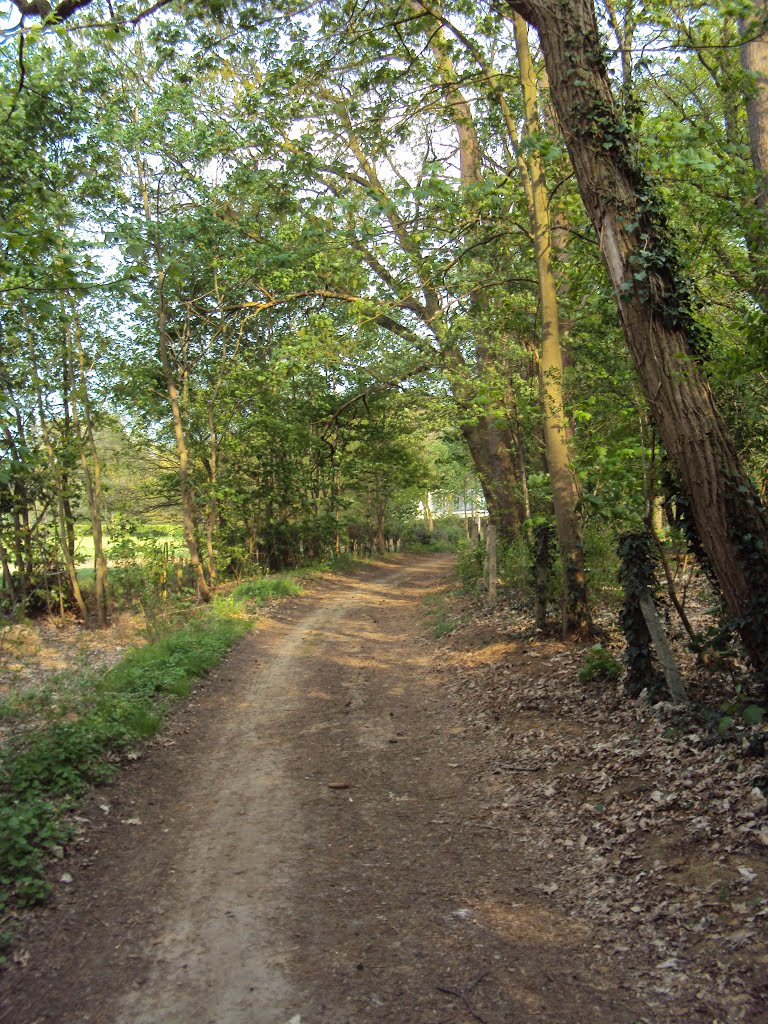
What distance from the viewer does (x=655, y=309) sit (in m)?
5.47

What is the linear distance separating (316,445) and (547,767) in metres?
19.3

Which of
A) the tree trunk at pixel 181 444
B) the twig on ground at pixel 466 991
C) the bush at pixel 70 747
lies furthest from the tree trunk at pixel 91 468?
the twig on ground at pixel 466 991

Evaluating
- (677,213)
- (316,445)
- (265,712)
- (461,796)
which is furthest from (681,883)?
(316,445)

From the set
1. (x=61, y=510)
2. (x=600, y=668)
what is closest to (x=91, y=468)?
(x=61, y=510)

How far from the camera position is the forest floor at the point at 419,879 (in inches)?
132

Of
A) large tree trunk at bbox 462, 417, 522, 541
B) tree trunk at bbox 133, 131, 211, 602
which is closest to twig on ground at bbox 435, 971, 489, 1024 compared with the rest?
large tree trunk at bbox 462, 417, 522, 541

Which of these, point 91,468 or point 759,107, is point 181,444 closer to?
point 91,468

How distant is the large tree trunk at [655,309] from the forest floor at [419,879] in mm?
1520

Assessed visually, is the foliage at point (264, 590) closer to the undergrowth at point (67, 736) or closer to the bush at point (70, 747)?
the undergrowth at point (67, 736)

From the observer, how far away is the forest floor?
132 inches

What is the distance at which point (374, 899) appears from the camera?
170 inches

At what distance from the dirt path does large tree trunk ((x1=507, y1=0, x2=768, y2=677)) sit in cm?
265

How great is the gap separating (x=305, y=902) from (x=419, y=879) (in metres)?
0.76

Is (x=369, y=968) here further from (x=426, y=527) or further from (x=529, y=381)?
(x=426, y=527)
